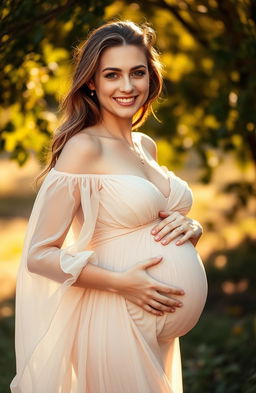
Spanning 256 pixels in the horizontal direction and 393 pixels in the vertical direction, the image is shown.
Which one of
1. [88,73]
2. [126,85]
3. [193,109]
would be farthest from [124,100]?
[193,109]

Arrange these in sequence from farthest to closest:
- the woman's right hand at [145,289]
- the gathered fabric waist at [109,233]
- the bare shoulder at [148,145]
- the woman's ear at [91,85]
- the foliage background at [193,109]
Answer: the foliage background at [193,109] < the bare shoulder at [148,145] < the woman's ear at [91,85] < the gathered fabric waist at [109,233] < the woman's right hand at [145,289]

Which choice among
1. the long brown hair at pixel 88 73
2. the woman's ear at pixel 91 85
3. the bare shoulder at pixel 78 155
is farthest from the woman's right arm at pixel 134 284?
the woman's ear at pixel 91 85

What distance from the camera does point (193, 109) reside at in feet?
20.8

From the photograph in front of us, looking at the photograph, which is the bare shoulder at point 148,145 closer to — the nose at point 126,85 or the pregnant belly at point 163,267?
the nose at point 126,85

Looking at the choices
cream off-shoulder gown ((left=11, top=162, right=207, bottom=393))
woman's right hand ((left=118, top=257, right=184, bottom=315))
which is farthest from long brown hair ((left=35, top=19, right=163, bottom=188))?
woman's right hand ((left=118, top=257, right=184, bottom=315))

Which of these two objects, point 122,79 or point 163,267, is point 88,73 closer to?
point 122,79

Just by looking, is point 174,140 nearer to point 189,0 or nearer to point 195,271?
point 189,0

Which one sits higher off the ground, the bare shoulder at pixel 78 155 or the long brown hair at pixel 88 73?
the long brown hair at pixel 88 73

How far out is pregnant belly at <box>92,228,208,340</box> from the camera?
271cm

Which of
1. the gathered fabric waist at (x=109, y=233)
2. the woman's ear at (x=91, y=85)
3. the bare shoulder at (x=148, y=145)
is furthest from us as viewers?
the bare shoulder at (x=148, y=145)

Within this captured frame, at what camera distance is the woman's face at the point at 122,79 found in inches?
108

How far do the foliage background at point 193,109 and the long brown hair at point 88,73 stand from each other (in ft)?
1.23

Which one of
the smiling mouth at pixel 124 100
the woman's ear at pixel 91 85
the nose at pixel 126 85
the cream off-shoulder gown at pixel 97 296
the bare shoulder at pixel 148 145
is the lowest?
the cream off-shoulder gown at pixel 97 296

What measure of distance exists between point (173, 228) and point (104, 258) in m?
0.32
